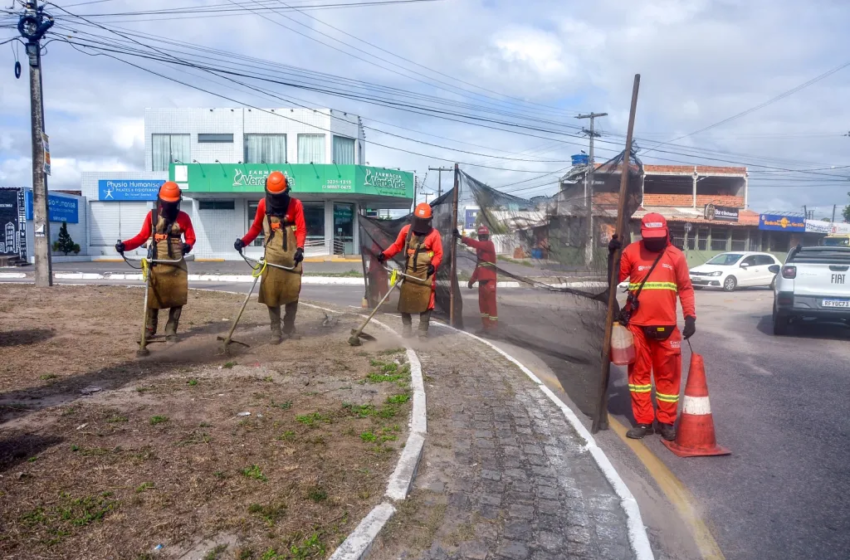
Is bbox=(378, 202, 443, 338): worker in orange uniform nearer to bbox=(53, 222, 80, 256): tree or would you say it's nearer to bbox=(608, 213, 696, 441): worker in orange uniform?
bbox=(608, 213, 696, 441): worker in orange uniform

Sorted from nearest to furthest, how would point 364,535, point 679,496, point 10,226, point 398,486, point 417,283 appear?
1. point 364,535
2. point 398,486
3. point 679,496
4. point 417,283
5. point 10,226

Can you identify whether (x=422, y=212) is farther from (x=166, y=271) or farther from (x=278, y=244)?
(x=166, y=271)

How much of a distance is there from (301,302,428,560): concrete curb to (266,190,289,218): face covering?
325cm

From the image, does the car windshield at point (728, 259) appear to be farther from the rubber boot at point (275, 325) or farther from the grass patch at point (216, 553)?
the grass patch at point (216, 553)

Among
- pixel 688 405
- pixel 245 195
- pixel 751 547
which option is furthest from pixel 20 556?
pixel 245 195

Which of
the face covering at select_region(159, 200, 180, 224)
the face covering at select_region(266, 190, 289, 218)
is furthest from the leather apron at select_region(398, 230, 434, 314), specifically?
the face covering at select_region(159, 200, 180, 224)

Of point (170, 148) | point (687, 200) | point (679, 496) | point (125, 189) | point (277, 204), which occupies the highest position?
point (170, 148)

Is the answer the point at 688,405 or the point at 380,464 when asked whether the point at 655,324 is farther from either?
the point at 380,464

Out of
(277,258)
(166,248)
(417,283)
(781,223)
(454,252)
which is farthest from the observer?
(781,223)

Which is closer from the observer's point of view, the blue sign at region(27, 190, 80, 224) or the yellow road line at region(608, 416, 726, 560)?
the yellow road line at region(608, 416, 726, 560)

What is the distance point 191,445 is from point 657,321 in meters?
3.68

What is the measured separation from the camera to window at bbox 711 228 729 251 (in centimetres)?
4044

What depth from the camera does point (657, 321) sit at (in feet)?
17.0

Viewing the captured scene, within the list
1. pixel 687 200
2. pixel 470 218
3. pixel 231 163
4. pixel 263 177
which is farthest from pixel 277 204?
pixel 687 200
